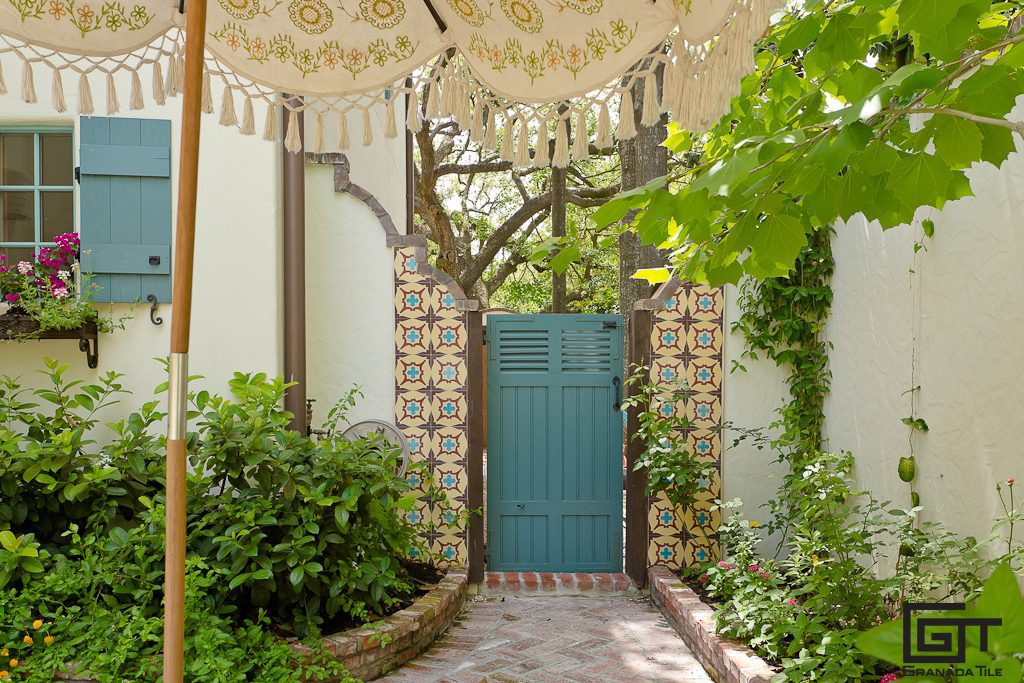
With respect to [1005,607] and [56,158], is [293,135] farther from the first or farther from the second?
[56,158]

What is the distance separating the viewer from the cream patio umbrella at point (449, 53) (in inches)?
63.5

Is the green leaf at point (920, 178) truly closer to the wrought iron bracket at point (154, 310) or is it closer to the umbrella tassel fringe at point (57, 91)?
the umbrella tassel fringe at point (57, 91)

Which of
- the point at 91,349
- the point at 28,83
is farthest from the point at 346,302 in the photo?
the point at 28,83

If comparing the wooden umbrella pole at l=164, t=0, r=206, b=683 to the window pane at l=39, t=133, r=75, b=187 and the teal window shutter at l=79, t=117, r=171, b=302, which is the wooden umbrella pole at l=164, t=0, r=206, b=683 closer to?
the teal window shutter at l=79, t=117, r=171, b=302

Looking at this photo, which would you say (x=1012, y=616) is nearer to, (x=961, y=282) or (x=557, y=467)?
(x=961, y=282)

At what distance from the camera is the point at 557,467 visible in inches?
212

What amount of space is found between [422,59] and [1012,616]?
1824 mm

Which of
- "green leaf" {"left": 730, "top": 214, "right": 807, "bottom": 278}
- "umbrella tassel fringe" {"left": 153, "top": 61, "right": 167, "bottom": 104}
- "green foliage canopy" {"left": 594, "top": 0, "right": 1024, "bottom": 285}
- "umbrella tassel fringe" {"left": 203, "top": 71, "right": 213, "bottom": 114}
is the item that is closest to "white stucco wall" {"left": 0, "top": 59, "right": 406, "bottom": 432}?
"umbrella tassel fringe" {"left": 203, "top": 71, "right": 213, "bottom": 114}

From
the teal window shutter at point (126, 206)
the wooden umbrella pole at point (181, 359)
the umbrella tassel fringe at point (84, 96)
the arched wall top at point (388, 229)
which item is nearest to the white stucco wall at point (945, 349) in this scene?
the arched wall top at point (388, 229)

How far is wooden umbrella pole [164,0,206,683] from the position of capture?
136 centimetres

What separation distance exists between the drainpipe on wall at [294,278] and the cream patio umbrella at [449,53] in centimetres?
258

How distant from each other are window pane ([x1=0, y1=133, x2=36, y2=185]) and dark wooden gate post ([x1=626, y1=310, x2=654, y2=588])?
376cm

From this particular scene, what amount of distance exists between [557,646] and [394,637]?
0.90 metres

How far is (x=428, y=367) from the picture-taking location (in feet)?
17.1
